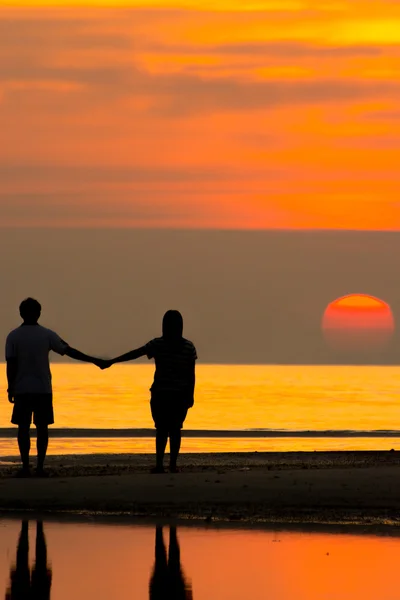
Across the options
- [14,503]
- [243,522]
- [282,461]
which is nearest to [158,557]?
[243,522]

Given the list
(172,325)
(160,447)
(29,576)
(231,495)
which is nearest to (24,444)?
(160,447)

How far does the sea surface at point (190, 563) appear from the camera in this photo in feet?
33.5

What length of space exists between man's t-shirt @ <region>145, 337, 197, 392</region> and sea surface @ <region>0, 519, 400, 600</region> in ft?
14.5

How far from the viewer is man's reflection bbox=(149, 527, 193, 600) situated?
10.1 meters

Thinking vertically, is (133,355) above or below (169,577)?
above

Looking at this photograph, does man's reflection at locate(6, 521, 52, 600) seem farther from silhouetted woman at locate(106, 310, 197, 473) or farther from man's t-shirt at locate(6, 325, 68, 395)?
silhouetted woman at locate(106, 310, 197, 473)

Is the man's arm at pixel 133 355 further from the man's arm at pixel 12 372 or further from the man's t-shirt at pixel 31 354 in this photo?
the man's arm at pixel 12 372

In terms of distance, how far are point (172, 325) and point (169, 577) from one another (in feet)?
24.3

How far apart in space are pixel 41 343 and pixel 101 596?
26.2ft

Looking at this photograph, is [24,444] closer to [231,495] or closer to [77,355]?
[77,355]

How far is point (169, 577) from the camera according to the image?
10.8 meters

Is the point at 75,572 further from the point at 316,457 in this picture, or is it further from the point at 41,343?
the point at 316,457

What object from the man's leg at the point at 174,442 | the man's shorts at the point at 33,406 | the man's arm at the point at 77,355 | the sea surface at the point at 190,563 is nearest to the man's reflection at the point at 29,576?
the sea surface at the point at 190,563

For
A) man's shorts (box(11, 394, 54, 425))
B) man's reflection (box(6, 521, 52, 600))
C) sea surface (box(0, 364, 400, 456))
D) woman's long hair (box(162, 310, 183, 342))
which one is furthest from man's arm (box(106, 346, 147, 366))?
sea surface (box(0, 364, 400, 456))
